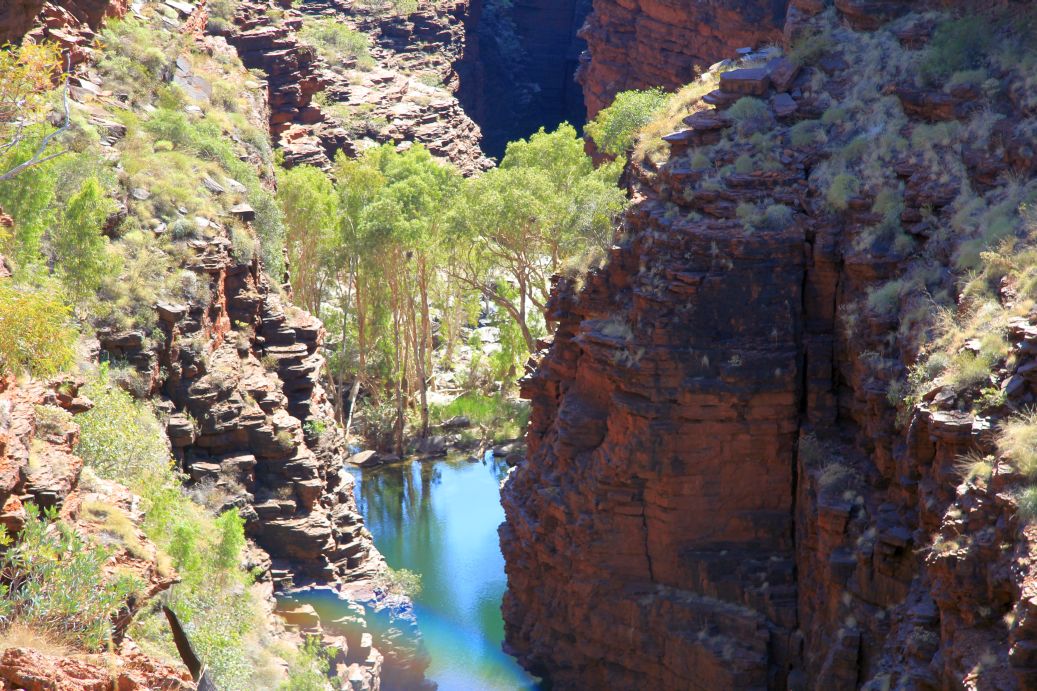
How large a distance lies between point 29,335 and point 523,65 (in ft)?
238

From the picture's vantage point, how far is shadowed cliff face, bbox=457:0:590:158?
83.1 m

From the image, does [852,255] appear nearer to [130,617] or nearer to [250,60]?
[130,617]

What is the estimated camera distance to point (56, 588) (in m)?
12.4

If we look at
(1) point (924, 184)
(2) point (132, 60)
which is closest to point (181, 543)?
(1) point (924, 184)

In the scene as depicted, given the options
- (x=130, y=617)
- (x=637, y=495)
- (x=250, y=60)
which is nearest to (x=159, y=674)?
(x=130, y=617)

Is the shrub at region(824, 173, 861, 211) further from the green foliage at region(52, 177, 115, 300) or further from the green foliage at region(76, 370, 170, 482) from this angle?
the green foliage at region(52, 177, 115, 300)

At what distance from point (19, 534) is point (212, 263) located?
1830 centimetres

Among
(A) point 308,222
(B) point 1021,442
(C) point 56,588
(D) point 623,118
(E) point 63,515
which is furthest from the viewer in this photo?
(D) point 623,118

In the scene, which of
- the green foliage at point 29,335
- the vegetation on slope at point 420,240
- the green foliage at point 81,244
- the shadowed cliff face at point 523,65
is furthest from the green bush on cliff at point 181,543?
the shadowed cliff face at point 523,65

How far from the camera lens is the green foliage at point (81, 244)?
25.7 meters

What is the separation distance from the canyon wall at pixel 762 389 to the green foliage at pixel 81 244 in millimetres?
10514

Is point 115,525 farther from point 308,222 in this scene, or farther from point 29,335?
point 308,222

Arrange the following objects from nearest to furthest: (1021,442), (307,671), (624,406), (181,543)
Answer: (1021,442) → (181,543) → (307,671) → (624,406)

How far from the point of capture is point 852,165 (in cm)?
2350
